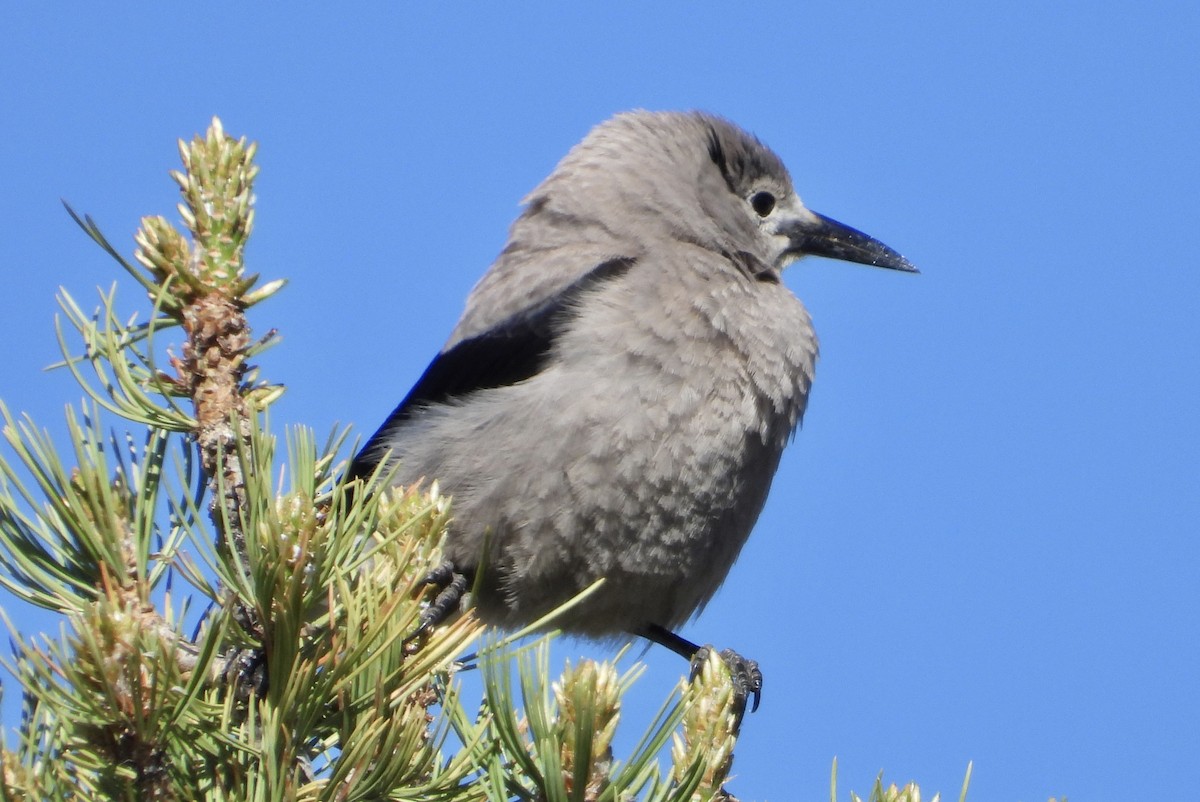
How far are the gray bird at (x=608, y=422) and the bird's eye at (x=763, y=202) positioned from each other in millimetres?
732

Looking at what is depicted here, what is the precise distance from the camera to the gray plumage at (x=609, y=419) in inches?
128

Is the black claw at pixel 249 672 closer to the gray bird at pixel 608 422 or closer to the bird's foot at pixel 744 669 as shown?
the gray bird at pixel 608 422

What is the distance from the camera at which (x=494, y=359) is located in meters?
3.61

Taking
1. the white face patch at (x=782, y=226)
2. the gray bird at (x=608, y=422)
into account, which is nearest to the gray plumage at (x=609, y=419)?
the gray bird at (x=608, y=422)

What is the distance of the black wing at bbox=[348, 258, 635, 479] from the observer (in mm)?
3555

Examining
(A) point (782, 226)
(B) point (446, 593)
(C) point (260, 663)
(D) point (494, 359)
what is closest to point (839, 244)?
(A) point (782, 226)

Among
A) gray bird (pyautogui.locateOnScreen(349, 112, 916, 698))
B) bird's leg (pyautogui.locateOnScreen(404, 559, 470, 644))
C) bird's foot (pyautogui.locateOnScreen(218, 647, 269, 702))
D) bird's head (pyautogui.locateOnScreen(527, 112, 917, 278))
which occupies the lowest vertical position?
bird's foot (pyautogui.locateOnScreen(218, 647, 269, 702))

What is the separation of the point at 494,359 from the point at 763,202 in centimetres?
161

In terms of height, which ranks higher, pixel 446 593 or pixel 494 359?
pixel 494 359

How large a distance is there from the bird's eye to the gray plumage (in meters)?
0.73

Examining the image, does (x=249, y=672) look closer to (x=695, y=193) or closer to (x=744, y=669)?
(x=744, y=669)

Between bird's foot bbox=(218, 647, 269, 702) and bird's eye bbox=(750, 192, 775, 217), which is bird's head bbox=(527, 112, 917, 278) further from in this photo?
bird's foot bbox=(218, 647, 269, 702)

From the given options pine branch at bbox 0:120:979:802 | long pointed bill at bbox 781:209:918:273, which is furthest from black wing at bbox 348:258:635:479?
pine branch at bbox 0:120:979:802

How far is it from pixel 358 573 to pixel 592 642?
2.19m
